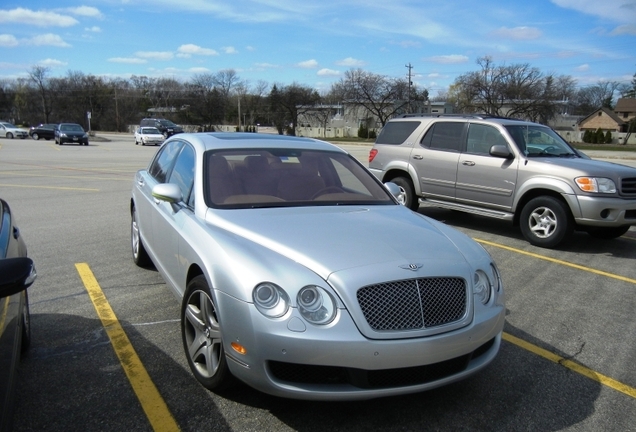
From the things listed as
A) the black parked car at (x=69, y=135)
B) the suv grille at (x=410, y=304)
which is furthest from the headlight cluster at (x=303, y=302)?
the black parked car at (x=69, y=135)

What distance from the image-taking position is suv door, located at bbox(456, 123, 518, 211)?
804 centimetres

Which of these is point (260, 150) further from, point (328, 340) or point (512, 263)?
point (512, 263)

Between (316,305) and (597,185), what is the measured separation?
5966 millimetres

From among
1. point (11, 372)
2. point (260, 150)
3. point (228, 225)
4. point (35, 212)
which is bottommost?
point (35, 212)

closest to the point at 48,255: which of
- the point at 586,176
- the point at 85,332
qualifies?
the point at 85,332

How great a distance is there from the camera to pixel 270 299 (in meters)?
2.79

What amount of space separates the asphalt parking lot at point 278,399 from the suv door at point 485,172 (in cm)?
152

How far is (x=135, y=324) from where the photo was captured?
439cm

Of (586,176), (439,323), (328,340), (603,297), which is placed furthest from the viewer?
(586,176)

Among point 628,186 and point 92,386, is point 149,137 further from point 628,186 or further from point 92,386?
point 92,386

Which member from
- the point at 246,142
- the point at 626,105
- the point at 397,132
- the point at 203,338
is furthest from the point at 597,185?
the point at 626,105

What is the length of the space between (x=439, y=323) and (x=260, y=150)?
2.34 meters

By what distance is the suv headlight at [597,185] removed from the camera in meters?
7.17

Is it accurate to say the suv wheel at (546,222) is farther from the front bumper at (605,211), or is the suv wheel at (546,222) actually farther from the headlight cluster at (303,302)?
the headlight cluster at (303,302)
